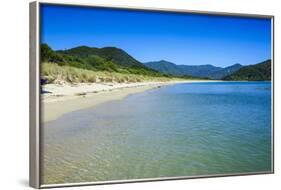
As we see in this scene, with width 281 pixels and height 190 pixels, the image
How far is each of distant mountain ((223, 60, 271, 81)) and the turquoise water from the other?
3.8 inches

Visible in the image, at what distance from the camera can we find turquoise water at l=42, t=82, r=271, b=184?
7.45 metres

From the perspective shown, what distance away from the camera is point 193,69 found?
8.29 meters

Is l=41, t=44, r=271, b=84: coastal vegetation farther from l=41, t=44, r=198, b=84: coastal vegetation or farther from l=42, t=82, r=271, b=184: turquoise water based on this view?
l=42, t=82, r=271, b=184: turquoise water

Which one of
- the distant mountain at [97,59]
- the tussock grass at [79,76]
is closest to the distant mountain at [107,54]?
the distant mountain at [97,59]

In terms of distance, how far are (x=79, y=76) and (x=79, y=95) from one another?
0.84 ft

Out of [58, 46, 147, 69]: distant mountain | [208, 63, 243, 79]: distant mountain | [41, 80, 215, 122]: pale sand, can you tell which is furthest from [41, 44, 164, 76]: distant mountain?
[208, 63, 243, 79]: distant mountain

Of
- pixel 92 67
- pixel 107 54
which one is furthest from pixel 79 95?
pixel 107 54

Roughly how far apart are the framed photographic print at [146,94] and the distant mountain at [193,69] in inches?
0.6

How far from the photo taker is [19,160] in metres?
7.69

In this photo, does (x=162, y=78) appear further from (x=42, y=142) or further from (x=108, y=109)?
(x=42, y=142)

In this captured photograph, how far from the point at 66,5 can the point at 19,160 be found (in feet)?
7.14

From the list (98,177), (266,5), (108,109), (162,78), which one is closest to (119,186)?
(98,177)

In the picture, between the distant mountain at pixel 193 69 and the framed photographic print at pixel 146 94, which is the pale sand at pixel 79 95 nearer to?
the framed photographic print at pixel 146 94

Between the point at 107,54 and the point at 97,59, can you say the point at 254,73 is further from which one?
the point at 97,59
